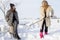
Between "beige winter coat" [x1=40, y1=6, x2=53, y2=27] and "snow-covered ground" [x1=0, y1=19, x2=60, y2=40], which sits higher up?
"beige winter coat" [x1=40, y1=6, x2=53, y2=27]

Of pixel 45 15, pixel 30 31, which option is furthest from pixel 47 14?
pixel 30 31

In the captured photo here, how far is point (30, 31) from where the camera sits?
288 cm

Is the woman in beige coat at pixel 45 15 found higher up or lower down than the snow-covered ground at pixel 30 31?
higher up

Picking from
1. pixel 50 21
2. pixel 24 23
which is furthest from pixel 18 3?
pixel 50 21

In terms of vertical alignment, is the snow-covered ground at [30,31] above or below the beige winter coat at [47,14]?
below

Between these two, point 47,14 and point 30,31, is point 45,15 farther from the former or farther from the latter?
point 30,31

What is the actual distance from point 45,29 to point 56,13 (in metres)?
0.25

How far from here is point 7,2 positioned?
2877 millimetres

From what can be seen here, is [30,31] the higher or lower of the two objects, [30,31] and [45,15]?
the lower

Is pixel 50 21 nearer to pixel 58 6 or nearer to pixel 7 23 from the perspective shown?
pixel 58 6

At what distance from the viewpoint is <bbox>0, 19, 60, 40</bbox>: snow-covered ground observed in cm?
279

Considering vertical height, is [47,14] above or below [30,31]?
above

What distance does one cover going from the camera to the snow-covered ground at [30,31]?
2785 millimetres

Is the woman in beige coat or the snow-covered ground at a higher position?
the woman in beige coat
